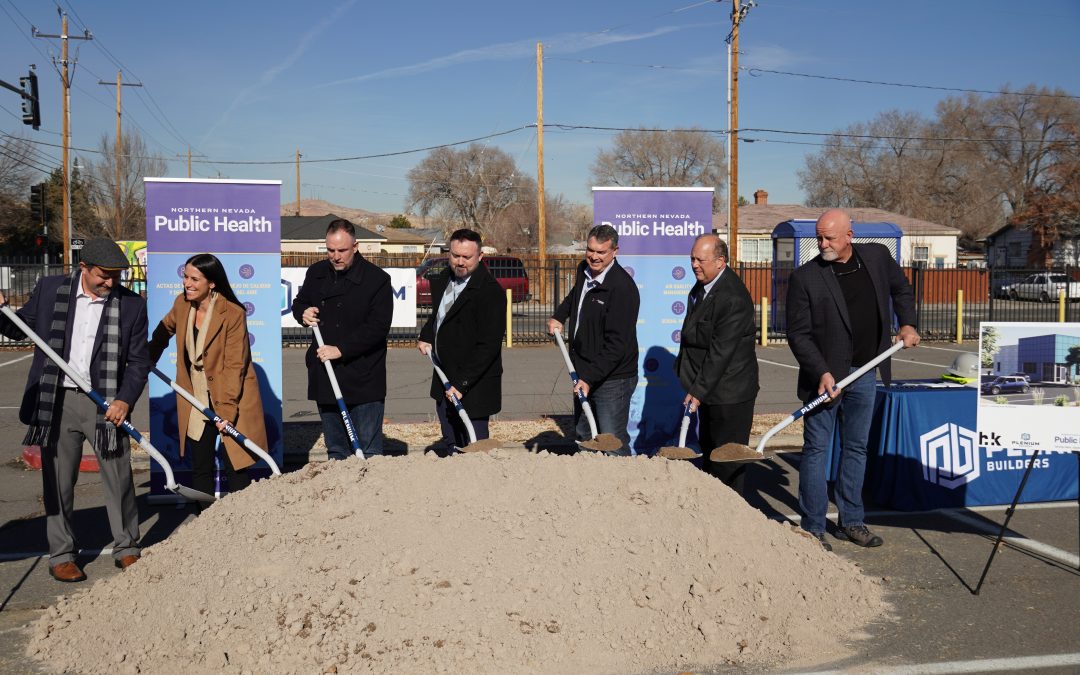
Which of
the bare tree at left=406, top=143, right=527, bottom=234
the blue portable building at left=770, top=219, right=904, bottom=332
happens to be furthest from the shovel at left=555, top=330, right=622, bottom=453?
the bare tree at left=406, top=143, right=527, bottom=234

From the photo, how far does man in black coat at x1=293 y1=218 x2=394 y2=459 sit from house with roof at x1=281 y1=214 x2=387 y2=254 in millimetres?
42896

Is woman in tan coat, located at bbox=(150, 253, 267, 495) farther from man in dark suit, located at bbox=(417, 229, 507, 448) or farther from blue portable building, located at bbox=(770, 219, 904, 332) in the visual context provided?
blue portable building, located at bbox=(770, 219, 904, 332)

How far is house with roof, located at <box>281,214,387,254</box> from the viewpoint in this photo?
5088 cm

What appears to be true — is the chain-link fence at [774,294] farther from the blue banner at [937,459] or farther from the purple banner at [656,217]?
the blue banner at [937,459]

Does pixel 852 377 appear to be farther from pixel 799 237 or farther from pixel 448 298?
pixel 799 237

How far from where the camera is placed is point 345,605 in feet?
13.7

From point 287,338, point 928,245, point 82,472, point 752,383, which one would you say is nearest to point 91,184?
point 287,338

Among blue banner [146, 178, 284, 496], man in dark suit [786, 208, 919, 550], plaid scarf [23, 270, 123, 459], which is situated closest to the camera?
plaid scarf [23, 270, 123, 459]

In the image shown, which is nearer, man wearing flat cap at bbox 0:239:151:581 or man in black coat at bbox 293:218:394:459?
man wearing flat cap at bbox 0:239:151:581

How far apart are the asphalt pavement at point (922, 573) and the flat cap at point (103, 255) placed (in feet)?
6.13

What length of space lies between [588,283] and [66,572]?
3710 millimetres

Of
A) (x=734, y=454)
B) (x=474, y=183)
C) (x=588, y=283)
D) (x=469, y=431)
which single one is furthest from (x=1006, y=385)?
(x=474, y=183)

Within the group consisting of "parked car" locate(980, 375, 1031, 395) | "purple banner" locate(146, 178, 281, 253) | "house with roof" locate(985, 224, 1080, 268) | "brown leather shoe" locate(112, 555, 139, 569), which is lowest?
"brown leather shoe" locate(112, 555, 139, 569)

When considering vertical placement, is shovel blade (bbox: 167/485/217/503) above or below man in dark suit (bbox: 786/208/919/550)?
below
